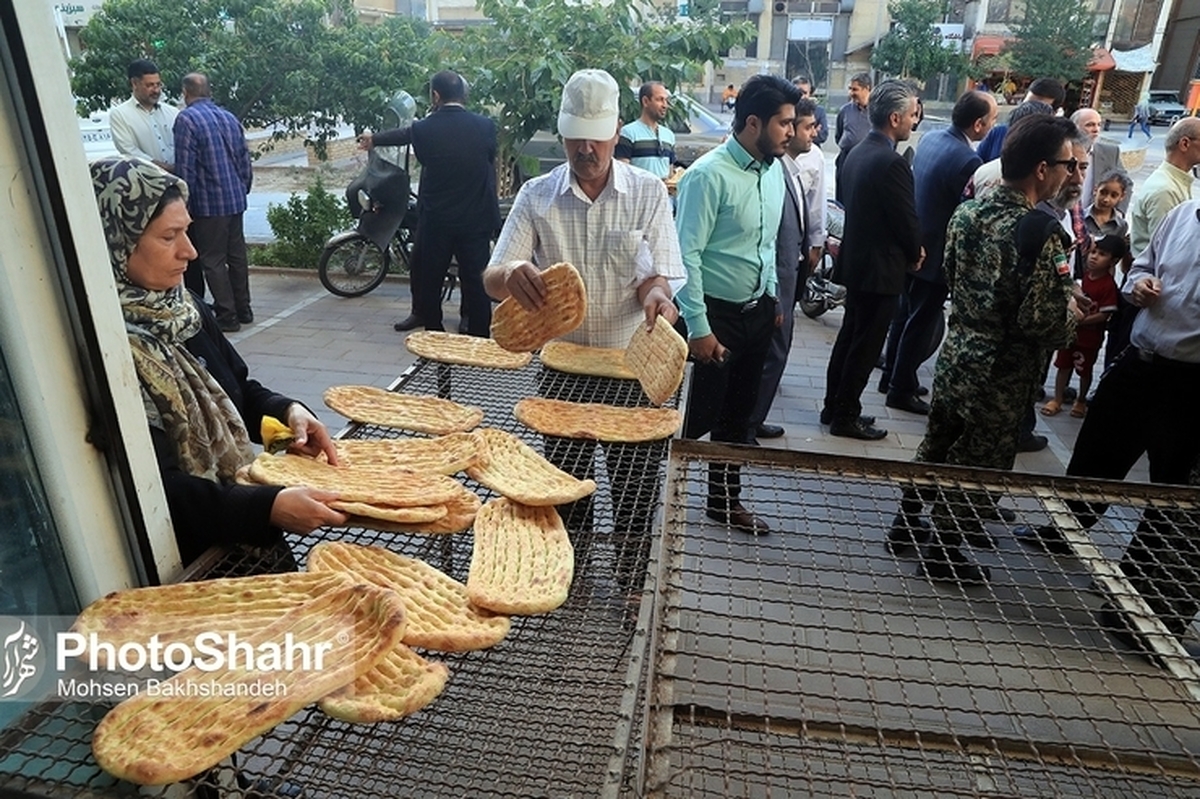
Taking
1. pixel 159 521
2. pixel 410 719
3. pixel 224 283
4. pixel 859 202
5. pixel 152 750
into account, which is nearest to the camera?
pixel 152 750

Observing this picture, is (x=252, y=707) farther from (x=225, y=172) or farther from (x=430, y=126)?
(x=225, y=172)

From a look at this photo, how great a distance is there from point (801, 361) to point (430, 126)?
10.9 feet

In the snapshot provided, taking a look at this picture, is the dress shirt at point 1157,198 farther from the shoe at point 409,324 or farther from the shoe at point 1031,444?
the shoe at point 409,324

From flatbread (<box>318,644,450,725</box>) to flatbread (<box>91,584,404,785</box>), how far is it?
0.02 meters

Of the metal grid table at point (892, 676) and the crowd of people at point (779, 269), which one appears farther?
the crowd of people at point (779, 269)

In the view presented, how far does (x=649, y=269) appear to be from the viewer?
2775mm

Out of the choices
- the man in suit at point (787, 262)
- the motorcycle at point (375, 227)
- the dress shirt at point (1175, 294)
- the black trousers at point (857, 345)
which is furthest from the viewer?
the motorcycle at point (375, 227)

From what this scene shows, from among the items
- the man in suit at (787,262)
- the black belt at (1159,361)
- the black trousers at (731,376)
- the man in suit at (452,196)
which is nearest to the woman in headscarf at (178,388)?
the black trousers at (731,376)

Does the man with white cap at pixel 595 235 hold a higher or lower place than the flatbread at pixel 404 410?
higher

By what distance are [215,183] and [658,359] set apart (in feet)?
15.9

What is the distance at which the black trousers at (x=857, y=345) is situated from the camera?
4.58 m

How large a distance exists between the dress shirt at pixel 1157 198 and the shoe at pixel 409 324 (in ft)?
16.2

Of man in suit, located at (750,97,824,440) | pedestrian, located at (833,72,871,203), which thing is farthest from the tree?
man in suit, located at (750,97,824,440)

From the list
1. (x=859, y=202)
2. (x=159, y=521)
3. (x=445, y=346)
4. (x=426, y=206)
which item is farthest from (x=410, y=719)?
(x=426, y=206)
